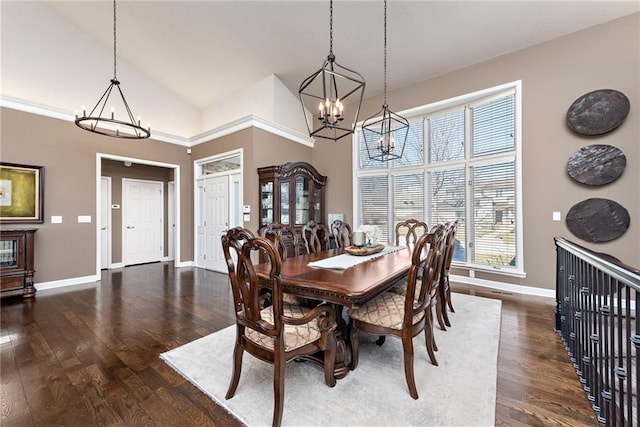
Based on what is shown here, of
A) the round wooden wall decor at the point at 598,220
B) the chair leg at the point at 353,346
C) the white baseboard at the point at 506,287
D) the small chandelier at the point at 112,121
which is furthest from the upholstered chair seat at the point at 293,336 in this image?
the round wooden wall decor at the point at 598,220

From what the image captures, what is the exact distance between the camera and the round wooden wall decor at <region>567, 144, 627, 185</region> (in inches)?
127

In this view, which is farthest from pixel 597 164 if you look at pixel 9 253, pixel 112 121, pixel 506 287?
pixel 9 253

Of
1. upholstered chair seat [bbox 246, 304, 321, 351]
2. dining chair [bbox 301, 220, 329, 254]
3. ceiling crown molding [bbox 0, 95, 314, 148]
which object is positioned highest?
ceiling crown molding [bbox 0, 95, 314, 148]

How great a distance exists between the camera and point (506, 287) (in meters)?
4.01

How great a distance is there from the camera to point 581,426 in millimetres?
1497

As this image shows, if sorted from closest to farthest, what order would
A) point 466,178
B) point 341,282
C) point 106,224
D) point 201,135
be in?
point 341,282, point 466,178, point 201,135, point 106,224

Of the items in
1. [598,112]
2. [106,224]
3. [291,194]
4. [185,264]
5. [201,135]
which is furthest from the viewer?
[185,264]

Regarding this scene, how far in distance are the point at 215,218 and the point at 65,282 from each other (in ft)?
8.19

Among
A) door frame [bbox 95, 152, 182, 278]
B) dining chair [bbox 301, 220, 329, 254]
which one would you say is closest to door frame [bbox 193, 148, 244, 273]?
door frame [bbox 95, 152, 182, 278]

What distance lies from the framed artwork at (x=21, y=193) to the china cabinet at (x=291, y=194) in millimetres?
3283

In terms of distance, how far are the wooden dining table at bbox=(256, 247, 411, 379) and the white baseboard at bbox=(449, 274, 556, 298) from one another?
261cm

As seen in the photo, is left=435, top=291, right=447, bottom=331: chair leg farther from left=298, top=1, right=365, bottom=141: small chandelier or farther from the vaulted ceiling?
the vaulted ceiling

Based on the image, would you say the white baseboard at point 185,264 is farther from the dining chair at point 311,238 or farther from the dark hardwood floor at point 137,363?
the dining chair at point 311,238

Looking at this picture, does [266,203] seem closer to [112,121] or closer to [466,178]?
[112,121]
